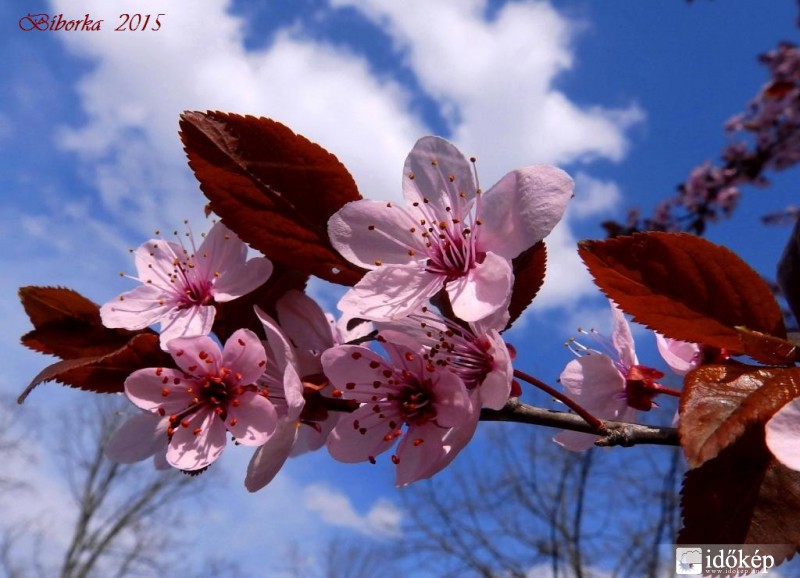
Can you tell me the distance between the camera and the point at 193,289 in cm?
76

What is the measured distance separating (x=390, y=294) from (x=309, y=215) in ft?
0.36

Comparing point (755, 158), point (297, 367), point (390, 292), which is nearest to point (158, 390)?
point (297, 367)

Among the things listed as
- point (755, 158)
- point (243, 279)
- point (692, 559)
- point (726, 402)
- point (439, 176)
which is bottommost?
point (692, 559)

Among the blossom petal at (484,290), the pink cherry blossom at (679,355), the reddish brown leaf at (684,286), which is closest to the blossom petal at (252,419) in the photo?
the blossom petal at (484,290)

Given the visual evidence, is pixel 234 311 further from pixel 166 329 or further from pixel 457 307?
pixel 457 307

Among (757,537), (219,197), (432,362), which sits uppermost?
(219,197)

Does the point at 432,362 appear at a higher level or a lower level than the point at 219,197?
lower

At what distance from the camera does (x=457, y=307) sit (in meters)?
0.57

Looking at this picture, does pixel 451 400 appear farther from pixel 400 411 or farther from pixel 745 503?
pixel 745 503

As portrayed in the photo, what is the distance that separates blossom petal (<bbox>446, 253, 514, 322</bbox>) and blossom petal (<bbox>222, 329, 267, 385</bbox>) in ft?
0.64

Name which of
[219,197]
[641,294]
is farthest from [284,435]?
[641,294]

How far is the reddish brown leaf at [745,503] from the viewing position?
20.7 inches

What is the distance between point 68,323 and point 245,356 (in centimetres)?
21

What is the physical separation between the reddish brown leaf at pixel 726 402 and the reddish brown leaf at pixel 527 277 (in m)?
0.16
